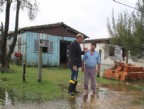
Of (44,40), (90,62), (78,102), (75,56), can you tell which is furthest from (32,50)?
(78,102)


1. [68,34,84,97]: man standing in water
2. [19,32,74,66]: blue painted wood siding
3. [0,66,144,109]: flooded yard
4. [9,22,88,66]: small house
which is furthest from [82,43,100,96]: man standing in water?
[19,32,74,66]: blue painted wood siding

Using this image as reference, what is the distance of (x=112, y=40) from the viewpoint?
1205 inches

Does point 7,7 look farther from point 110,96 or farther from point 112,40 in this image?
point 112,40

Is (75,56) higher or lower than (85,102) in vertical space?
higher

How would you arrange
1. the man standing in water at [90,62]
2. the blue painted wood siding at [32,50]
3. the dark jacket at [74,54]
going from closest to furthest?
the dark jacket at [74,54], the man standing in water at [90,62], the blue painted wood siding at [32,50]

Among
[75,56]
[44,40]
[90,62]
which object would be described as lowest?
[90,62]

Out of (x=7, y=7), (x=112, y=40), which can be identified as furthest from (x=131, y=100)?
(x=112, y=40)

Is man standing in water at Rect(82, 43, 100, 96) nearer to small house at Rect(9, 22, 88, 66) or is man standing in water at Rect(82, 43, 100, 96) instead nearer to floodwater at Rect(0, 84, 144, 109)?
floodwater at Rect(0, 84, 144, 109)

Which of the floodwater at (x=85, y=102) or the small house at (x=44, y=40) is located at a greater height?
the small house at (x=44, y=40)

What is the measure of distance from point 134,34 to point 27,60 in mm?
11935

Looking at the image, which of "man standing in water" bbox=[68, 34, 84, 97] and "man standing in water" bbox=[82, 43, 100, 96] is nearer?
"man standing in water" bbox=[68, 34, 84, 97]

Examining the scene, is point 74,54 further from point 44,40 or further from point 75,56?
point 44,40

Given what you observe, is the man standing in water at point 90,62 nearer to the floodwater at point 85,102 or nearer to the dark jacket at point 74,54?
the dark jacket at point 74,54

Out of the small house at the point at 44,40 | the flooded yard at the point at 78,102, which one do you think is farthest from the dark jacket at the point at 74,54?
the small house at the point at 44,40
